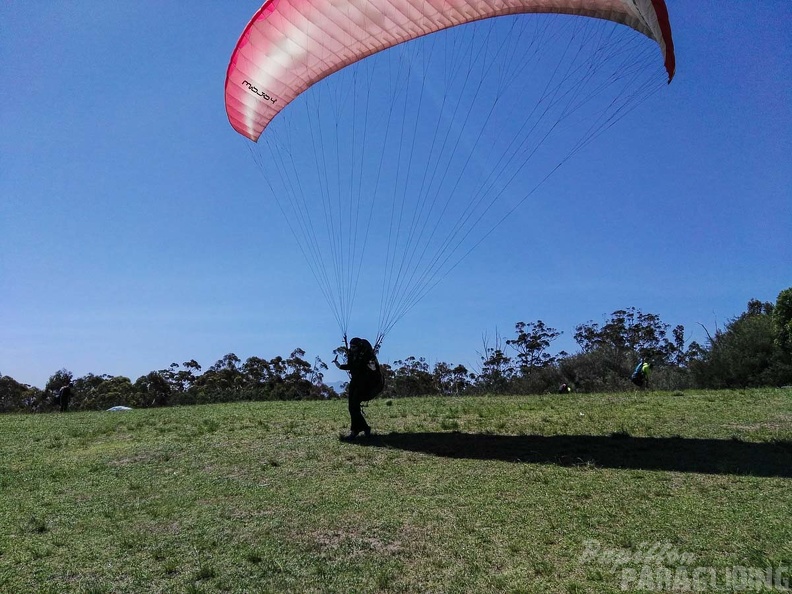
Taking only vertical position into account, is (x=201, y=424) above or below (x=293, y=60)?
below

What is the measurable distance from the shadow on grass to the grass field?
45 millimetres

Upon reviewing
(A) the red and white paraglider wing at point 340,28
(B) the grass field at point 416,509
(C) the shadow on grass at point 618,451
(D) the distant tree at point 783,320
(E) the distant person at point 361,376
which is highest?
(A) the red and white paraglider wing at point 340,28

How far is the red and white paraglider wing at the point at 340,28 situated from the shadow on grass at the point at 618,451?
5.96 metres

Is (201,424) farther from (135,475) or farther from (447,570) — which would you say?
(447,570)

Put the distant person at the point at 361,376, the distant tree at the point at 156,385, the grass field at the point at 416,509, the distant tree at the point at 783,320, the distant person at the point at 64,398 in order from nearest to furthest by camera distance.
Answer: the grass field at the point at 416,509, the distant person at the point at 361,376, the distant tree at the point at 783,320, the distant person at the point at 64,398, the distant tree at the point at 156,385

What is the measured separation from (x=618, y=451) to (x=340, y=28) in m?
→ 8.78

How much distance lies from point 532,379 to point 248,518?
2360cm

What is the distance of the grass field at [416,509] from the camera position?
443 centimetres

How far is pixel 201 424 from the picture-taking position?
505 inches

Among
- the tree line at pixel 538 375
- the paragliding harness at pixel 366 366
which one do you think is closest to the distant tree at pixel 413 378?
the tree line at pixel 538 375

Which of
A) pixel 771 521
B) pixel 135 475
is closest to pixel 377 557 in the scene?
pixel 771 521

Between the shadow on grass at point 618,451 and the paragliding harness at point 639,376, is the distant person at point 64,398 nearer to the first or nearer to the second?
the shadow on grass at point 618,451

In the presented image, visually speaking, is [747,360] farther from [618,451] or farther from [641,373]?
[618,451]

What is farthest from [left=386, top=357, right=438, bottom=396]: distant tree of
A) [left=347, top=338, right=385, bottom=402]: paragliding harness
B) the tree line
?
[left=347, top=338, right=385, bottom=402]: paragliding harness
